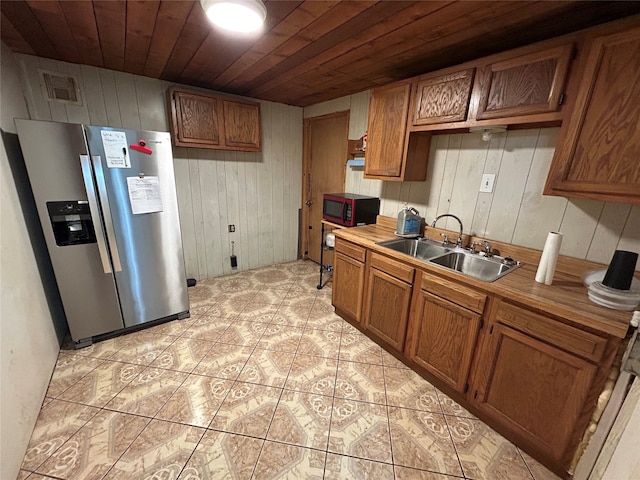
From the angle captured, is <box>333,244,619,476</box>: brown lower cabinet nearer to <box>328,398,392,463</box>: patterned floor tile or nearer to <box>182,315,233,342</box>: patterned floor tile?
<box>328,398,392,463</box>: patterned floor tile

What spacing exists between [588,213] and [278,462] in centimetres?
220

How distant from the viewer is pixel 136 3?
132cm

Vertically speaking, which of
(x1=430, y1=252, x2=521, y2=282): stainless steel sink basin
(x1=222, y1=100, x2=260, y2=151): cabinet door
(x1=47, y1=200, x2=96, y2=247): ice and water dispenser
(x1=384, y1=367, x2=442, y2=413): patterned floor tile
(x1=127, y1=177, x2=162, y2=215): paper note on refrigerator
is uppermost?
(x1=222, y1=100, x2=260, y2=151): cabinet door

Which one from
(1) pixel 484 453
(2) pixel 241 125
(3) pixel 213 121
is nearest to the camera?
(1) pixel 484 453

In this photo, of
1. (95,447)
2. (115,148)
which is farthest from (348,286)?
(115,148)

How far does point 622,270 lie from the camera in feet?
3.78

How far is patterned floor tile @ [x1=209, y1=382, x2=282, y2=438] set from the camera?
1469 mm

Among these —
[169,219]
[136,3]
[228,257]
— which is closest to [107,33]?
[136,3]

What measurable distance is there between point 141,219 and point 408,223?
222 centimetres

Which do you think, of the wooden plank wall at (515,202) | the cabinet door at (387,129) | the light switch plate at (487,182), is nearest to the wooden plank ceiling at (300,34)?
the cabinet door at (387,129)

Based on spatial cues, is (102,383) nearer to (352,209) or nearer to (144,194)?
(144,194)

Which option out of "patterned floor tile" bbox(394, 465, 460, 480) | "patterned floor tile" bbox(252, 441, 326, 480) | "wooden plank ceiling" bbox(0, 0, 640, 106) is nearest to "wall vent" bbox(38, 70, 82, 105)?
"wooden plank ceiling" bbox(0, 0, 640, 106)

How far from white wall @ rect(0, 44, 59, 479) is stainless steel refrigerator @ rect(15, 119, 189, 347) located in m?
0.15

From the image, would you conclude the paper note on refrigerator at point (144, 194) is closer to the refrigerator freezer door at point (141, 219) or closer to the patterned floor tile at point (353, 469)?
the refrigerator freezer door at point (141, 219)
